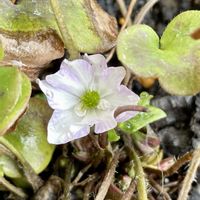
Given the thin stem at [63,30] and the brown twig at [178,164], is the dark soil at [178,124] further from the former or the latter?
the thin stem at [63,30]

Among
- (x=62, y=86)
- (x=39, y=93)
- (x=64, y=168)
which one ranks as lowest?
(x=64, y=168)

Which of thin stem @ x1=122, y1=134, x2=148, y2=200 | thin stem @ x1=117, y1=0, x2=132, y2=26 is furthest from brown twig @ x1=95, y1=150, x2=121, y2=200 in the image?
thin stem @ x1=117, y1=0, x2=132, y2=26

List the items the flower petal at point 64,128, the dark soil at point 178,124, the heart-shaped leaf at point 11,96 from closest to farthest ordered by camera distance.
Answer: the heart-shaped leaf at point 11,96 → the flower petal at point 64,128 → the dark soil at point 178,124

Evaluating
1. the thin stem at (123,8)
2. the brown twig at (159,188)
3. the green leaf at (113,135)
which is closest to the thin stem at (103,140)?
the green leaf at (113,135)

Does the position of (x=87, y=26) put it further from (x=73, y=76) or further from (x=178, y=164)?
(x=178, y=164)

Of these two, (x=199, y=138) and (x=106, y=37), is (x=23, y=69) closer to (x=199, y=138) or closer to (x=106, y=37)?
(x=106, y=37)

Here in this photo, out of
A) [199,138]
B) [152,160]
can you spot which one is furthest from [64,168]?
[199,138]
